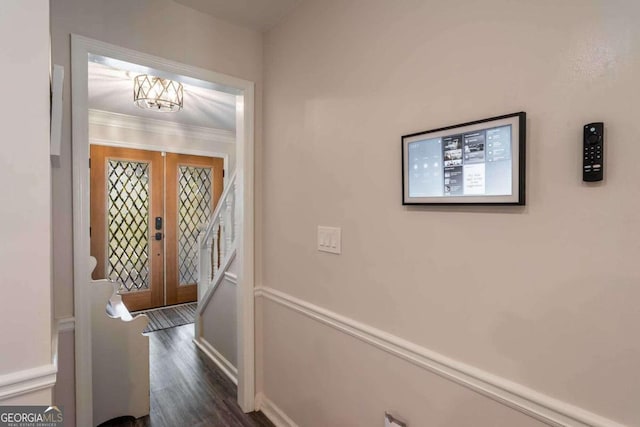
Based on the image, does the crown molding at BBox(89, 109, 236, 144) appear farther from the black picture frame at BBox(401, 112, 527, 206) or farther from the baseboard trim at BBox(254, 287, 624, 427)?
the black picture frame at BBox(401, 112, 527, 206)

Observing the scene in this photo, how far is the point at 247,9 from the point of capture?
6.34 feet

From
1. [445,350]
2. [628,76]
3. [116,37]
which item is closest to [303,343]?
[445,350]

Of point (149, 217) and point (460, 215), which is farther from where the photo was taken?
point (149, 217)

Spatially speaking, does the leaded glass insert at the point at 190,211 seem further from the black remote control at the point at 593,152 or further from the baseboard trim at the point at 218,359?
the black remote control at the point at 593,152

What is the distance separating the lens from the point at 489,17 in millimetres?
1061

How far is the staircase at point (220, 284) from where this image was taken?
2.77 m

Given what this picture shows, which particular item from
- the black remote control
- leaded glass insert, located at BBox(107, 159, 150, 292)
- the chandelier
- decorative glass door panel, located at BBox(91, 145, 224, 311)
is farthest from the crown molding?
the black remote control

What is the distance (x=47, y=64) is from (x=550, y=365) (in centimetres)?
171

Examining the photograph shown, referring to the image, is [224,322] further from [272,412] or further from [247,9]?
[247,9]

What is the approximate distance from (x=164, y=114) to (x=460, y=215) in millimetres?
3887

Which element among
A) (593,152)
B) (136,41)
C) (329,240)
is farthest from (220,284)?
(593,152)

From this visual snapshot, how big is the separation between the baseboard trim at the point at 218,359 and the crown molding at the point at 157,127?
2.67 m

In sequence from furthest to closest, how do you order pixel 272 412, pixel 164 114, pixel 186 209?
pixel 186 209, pixel 164 114, pixel 272 412

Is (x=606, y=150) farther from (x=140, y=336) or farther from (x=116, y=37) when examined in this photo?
(x=140, y=336)
